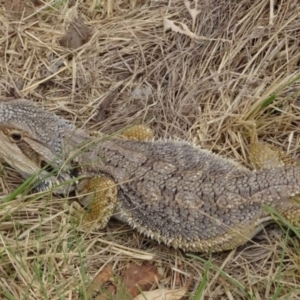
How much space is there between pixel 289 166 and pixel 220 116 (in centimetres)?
68

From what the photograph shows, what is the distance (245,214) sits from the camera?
4.12 metres

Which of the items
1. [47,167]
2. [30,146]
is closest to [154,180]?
[47,167]

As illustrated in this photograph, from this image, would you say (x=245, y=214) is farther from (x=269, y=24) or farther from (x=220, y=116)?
(x=269, y=24)

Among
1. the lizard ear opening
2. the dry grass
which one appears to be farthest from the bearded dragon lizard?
the dry grass

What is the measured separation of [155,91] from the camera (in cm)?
494

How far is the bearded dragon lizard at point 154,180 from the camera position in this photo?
4.12m

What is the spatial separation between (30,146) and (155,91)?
99 cm

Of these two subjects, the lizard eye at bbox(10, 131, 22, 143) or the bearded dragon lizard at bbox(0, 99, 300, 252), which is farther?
the lizard eye at bbox(10, 131, 22, 143)

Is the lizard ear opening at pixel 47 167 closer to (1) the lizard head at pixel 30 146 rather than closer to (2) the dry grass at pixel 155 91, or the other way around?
(1) the lizard head at pixel 30 146

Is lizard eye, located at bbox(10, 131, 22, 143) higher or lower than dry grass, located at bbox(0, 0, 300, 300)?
higher

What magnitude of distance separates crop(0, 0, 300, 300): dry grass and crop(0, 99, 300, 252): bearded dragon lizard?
139 mm

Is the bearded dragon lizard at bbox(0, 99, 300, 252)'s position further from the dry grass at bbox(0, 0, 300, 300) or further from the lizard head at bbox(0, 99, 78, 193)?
the dry grass at bbox(0, 0, 300, 300)

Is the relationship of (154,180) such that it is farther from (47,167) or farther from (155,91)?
(155,91)

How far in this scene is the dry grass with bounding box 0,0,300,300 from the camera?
4.07 m
